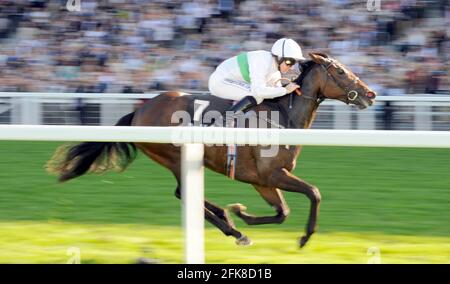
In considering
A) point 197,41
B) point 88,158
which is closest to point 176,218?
point 88,158

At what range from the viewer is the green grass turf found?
3408mm

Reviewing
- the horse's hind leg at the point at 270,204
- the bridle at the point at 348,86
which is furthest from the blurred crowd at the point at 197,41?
the horse's hind leg at the point at 270,204

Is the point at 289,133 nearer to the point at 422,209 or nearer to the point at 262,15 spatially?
the point at 422,209

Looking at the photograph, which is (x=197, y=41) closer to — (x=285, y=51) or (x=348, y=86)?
(x=348, y=86)

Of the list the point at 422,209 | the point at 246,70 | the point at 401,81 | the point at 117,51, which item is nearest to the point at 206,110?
the point at 246,70

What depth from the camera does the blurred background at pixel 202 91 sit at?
3.50m

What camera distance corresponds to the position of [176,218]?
11.1 feet

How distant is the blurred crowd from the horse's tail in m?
7.23

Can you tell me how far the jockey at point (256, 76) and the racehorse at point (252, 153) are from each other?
8 cm

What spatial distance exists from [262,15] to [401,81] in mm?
2149

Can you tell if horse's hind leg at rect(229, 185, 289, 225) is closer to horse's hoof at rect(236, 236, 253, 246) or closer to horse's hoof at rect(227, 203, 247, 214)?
horse's hoof at rect(227, 203, 247, 214)

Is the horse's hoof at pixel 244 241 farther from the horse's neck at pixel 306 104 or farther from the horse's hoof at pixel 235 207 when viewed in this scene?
the horse's neck at pixel 306 104

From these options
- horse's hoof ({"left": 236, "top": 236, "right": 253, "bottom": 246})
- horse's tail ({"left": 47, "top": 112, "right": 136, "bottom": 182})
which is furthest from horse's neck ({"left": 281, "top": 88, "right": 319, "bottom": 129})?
horse's tail ({"left": 47, "top": 112, "right": 136, "bottom": 182})
